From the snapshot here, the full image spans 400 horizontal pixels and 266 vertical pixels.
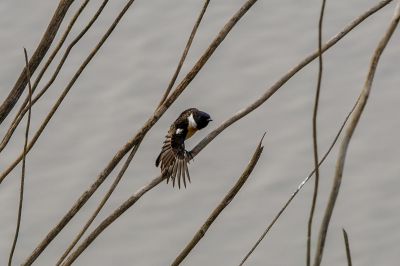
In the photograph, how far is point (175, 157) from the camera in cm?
321

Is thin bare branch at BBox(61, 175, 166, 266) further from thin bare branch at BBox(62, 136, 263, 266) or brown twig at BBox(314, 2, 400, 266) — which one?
brown twig at BBox(314, 2, 400, 266)

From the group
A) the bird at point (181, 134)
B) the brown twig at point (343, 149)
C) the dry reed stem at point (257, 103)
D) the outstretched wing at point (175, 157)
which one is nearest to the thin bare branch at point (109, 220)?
the dry reed stem at point (257, 103)

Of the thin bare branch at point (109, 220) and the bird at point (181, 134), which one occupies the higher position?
the thin bare branch at point (109, 220)

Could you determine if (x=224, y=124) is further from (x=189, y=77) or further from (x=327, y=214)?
(x=327, y=214)

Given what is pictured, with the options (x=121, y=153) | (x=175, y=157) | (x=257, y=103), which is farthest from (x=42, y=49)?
(x=175, y=157)

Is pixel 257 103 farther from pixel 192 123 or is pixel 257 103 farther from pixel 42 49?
pixel 192 123

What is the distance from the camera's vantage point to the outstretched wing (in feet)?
9.83

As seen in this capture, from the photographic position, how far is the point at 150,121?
131 cm

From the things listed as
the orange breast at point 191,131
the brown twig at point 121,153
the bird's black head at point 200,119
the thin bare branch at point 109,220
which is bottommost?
the orange breast at point 191,131

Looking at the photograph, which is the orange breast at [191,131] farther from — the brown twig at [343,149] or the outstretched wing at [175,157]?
the brown twig at [343,149]

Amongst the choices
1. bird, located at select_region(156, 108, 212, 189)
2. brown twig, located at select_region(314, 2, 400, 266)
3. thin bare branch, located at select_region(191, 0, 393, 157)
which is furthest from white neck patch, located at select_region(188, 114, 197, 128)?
brown twig, located at select_region(314, 2, 400, 266)

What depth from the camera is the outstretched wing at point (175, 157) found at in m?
3.00

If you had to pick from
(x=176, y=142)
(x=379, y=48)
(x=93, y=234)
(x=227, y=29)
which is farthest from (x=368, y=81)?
(x=176, y=142)

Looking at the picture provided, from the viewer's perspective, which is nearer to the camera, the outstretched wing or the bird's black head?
the outstretched wing
